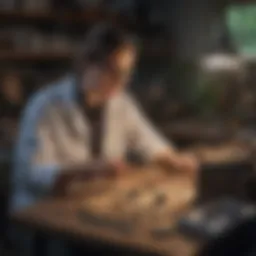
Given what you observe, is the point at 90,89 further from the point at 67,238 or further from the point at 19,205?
the point at 67,238

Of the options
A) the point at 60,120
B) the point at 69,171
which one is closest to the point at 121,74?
the point at 60,120

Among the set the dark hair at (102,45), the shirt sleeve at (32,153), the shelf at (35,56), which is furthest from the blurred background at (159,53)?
the dark hair at (102,45)

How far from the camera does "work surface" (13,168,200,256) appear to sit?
1938 millimetres

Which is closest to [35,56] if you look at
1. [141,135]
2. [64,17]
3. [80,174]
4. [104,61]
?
[64,17]

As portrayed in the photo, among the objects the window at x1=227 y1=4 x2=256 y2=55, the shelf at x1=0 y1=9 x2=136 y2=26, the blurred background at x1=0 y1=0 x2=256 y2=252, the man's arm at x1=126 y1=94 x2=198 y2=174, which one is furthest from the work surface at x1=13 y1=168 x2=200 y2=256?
the shelf at x1=0 y1=9 x2=136 y2=26

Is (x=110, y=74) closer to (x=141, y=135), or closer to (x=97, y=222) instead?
(x=141, y=135)

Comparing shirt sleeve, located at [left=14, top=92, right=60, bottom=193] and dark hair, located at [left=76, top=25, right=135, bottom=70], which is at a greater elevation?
dark hair, located at [left=76, top=25, right=135, bottom=70]

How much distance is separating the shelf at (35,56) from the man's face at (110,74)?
5.43 ft

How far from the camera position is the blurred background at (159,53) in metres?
4.23

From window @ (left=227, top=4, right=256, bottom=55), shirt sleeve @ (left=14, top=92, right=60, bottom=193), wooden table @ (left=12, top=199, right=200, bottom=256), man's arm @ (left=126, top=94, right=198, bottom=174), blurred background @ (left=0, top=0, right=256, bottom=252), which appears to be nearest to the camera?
wooden table @ (left=12, top=199, right=200, bottom=256)

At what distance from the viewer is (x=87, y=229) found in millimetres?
2066

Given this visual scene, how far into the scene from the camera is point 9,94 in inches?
166

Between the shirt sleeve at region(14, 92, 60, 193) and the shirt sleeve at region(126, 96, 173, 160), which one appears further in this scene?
the shirt sleeve at region(126, 96, 173, 160)

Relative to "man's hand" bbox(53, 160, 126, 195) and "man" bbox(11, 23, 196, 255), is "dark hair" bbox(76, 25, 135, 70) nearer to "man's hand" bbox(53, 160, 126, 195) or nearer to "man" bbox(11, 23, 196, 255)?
"man" bbox(11, 23, 196, 255)
